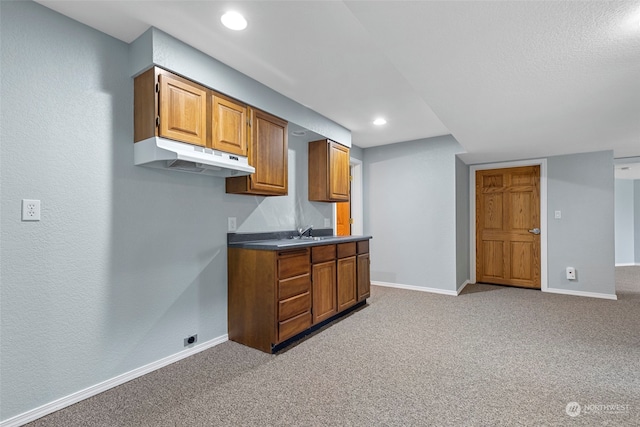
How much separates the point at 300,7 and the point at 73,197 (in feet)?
5.99

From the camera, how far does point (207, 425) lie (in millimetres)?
1687

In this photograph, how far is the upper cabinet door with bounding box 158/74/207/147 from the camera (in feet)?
6.83

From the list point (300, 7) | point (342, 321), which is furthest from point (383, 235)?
point (300, 7)

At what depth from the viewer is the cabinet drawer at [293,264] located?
103 inches

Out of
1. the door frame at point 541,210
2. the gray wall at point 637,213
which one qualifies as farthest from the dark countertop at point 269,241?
the gray wall at point 637,213

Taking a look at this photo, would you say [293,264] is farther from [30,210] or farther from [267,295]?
[30,210]

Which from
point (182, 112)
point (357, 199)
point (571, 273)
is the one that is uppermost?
point (182, 112)

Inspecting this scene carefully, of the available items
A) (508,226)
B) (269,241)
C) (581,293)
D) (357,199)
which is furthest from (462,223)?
(269,241)

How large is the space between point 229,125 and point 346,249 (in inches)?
72.7

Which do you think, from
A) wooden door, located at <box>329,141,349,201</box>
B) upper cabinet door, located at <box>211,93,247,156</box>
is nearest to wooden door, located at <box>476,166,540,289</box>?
wooden door, located at <box>329,141,349,201</box>

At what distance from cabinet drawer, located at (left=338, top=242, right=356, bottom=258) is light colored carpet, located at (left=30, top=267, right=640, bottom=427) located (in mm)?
744

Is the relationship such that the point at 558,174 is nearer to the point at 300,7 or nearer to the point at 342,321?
the point at 342,321

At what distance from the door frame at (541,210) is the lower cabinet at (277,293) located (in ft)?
10.7

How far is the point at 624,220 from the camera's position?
709cm
